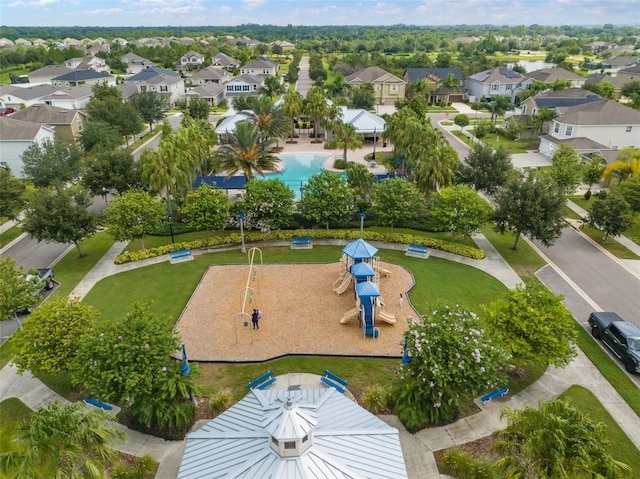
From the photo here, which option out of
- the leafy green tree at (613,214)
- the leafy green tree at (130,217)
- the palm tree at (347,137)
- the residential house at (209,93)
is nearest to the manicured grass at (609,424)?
the leafy green tree at (613,214)

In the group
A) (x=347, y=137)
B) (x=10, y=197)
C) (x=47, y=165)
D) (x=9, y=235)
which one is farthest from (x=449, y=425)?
(x=47, y=165)

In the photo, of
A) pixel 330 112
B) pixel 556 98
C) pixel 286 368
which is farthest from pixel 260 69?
pixel 286 368

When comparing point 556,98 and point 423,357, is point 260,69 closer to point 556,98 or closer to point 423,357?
point 556,98

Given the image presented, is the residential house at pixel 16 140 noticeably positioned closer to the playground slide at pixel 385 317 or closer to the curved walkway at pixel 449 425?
the curved walkway at pixel 449 425

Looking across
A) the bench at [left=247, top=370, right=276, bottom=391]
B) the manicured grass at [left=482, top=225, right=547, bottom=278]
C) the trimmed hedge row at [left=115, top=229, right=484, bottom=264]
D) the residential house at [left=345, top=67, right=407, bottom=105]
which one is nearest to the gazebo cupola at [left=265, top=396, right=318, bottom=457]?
the bench at [left=247, top=370, right=276, bottom=391]

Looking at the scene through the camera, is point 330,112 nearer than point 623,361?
No

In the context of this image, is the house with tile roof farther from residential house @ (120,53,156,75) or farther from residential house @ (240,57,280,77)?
residential house @ (120,53,156,75)
